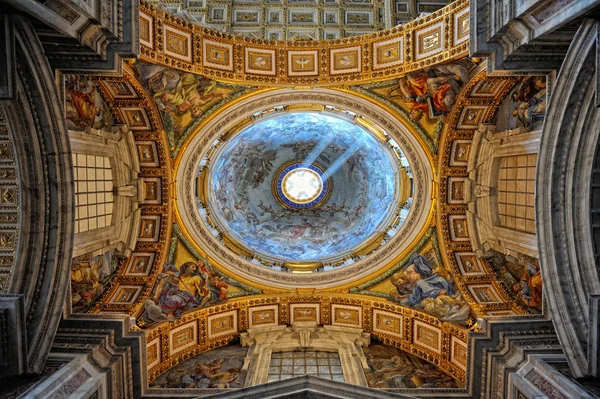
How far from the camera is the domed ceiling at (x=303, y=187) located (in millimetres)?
17281

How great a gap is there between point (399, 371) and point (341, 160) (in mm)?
9012

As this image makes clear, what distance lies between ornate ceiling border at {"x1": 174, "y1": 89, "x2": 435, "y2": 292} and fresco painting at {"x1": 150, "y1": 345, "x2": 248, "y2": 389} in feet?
7.69

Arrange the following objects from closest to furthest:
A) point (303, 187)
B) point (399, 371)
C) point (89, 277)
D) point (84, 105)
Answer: point (84, 105)
point (89, 277)
point (399, 371)
point (303, 187)

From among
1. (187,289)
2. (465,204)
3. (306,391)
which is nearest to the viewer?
(306,391)

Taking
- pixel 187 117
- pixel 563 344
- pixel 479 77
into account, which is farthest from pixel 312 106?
pixel 563 344

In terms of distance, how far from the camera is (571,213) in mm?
9703

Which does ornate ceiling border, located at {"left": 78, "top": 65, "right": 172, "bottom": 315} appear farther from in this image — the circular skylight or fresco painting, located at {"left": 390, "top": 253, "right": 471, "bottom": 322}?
fresco painting, located at {"left": 390, "top": 253, "right": 471, "bottom": 322}

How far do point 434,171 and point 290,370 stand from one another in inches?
293

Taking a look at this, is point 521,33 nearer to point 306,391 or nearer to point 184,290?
point 306,391

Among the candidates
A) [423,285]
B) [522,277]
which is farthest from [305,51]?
[522,277]

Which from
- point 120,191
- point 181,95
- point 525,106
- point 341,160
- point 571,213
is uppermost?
point 181,95

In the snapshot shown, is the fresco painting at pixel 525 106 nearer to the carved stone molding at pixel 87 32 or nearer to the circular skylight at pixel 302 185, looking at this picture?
the circular skylight at pixel 302 185

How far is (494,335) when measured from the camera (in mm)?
11875

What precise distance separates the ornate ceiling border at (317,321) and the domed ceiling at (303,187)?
5.73 ft
